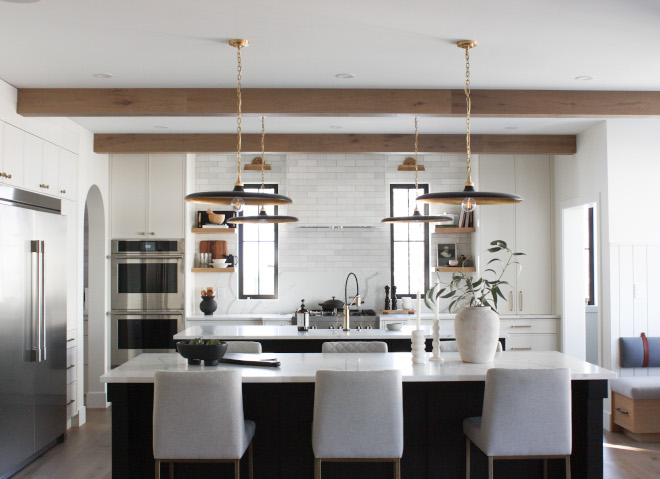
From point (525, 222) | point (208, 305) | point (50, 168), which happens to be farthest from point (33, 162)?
point (525, 222)

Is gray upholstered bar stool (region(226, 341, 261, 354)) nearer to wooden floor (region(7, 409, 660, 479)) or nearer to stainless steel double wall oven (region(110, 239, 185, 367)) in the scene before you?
wooden floor (region(7, 409, 660, 479))

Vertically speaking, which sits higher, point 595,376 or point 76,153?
point 76,153

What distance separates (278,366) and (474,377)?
3.82ft

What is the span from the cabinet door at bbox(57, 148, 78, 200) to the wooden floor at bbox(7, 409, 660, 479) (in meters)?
2.24

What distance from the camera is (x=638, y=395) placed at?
18.2 ft

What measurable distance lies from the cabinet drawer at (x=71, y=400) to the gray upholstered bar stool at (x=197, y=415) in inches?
123

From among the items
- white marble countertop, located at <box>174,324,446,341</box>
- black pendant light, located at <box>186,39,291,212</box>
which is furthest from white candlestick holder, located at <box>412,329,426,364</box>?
white marble countertop, located at <box>174,324,446,341</box>

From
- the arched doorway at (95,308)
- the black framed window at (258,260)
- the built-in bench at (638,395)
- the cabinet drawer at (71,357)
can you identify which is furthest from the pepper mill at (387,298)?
the cabinet drawer at (71,357)

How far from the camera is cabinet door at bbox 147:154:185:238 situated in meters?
7.52

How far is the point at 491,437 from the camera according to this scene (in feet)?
11.0

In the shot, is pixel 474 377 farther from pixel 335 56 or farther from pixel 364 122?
pixel 364 122

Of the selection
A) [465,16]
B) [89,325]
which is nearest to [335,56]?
[465,16]

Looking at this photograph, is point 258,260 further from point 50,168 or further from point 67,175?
point 50,168

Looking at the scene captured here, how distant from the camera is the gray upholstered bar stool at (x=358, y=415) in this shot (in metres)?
3.27
